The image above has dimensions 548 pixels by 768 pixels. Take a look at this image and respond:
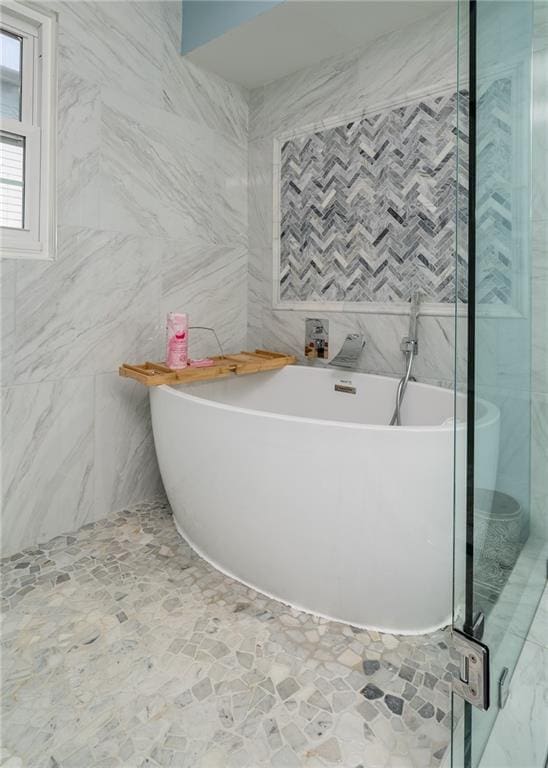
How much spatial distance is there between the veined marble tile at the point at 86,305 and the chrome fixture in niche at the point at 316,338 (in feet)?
2.54

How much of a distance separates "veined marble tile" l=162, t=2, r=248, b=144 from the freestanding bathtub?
5.09 ft

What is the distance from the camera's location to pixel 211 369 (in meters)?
2.04

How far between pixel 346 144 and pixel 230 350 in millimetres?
1185

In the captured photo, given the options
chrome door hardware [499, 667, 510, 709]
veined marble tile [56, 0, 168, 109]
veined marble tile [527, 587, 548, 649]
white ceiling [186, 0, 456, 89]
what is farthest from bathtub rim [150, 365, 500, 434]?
white ceiling [186, 0, 456, 89]

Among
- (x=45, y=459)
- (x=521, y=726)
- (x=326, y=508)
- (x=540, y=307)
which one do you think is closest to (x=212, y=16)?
(x=540, y=307)

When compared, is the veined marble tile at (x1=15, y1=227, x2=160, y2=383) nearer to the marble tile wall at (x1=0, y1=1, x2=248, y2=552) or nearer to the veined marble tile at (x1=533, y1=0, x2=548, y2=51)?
the marble tile wall at (x1=0, y1=1, x2=248, y2=552)

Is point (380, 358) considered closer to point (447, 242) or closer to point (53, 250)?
point (447, 242)

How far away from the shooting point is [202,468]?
156cm

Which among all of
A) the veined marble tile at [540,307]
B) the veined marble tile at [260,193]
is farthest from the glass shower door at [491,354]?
the veined marble tile at [260,193]

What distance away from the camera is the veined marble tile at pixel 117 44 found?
6.11 feet

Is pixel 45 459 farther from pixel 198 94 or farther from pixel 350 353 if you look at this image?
pixel 198 94

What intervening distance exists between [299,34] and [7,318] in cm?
175

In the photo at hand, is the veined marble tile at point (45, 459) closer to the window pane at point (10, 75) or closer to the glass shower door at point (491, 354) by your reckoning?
the window pane at point (10, 75)

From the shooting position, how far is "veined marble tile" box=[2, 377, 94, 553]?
5.86ft
